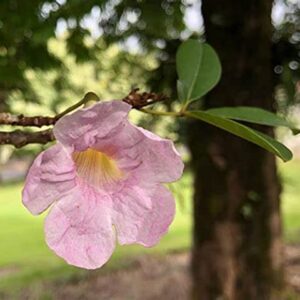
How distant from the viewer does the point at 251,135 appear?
546mm

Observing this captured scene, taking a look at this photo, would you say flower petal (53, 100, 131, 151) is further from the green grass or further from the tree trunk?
the green grass

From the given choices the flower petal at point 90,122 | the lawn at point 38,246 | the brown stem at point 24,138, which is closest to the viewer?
the flower petal at point 90,122

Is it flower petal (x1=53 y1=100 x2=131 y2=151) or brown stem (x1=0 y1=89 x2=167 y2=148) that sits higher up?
flower petal (x1=53 y1=100 x2=131 y2=151)

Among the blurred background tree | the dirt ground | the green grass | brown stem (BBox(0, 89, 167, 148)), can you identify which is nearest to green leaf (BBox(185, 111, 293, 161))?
brown stem (BBox(0, 89, 167, 148))

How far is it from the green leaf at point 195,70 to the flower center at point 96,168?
0.62ft

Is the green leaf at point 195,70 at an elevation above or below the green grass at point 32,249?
above

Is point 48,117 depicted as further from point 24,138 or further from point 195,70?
point 195,70

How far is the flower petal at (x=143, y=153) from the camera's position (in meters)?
0.47

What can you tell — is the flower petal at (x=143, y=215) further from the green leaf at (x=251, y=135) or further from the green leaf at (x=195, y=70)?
the green leaf at (x=195, y=70)

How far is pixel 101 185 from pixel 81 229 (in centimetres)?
4

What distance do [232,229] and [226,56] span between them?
2.10 feet

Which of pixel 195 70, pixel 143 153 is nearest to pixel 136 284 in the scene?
pixel 195 70

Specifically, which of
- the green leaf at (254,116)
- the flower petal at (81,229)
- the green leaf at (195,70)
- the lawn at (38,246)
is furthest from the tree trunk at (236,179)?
the flower petal at (81,229)

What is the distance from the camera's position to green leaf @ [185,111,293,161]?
0.54 meters
